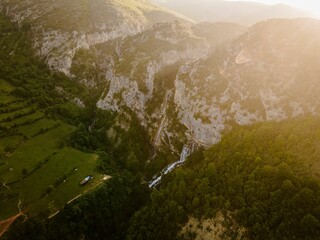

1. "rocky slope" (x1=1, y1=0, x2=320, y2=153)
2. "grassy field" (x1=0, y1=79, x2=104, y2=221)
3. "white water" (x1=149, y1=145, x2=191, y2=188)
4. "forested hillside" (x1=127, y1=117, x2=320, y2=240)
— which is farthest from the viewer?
"white water" (x1=149, y1=145, x2=191, y2=188)

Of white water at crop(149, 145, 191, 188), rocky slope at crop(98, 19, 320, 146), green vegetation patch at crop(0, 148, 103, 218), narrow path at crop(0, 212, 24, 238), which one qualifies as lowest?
white water at crop(149, 145, 191, 188)

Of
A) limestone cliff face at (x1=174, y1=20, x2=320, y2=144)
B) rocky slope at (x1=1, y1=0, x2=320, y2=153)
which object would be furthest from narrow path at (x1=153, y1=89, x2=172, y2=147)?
limestone cliff face at (x1=174, y1=20, x2=320, y2=144)

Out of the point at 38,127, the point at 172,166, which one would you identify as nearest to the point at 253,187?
the point at 172,166

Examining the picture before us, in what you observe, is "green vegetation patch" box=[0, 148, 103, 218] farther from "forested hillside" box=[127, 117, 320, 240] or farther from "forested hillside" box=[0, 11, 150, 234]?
"forested hillside" box=[127, 117, 320, 240]

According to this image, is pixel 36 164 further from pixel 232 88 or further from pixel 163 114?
pixel 232 88

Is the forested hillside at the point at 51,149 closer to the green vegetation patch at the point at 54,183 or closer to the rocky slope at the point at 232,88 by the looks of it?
the green vegetation patch at the point at 54,183

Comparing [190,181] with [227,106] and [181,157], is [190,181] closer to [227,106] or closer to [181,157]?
[181,157]

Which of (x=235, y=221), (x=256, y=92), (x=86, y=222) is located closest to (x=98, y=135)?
(x=86, y=222)

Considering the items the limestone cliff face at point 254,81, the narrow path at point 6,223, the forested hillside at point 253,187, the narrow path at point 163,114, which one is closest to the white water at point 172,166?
the limestone cliff face at point 254,81
